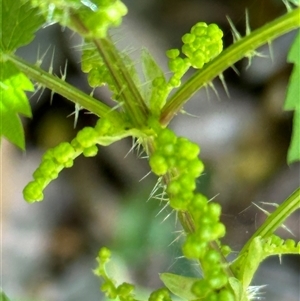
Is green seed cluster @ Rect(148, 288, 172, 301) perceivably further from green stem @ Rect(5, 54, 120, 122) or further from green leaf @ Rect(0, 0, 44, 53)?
green leaf @ Rect(0, 0, 44, 53)

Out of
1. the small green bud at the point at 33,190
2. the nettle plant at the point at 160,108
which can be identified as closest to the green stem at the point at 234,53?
the nettle plant at the point at 160,108

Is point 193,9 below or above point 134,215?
above

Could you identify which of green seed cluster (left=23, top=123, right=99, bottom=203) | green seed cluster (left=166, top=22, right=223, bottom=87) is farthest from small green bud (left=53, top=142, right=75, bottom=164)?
green seed cluster (left=166, top=22, right=223, bottom=87)

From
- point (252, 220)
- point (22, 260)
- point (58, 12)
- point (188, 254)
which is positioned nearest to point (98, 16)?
point (58, 12)

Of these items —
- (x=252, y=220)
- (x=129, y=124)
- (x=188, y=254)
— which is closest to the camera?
(x=188, y=254)

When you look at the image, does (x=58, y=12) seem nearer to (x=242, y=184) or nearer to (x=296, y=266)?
(x=242, y=184)

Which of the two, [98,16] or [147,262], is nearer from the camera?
[98,16]

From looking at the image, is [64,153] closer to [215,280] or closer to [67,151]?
[67,151]
